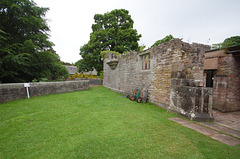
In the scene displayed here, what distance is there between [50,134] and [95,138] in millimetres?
1238

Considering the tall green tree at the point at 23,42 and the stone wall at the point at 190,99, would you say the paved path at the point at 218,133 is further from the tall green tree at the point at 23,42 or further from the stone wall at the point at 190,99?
the tall green tree at the point at 23,42

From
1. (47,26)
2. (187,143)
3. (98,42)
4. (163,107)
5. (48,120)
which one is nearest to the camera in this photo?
(187,143)

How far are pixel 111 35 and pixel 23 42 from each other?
11541mm

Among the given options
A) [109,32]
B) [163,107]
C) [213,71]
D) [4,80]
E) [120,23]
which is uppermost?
[120,23]

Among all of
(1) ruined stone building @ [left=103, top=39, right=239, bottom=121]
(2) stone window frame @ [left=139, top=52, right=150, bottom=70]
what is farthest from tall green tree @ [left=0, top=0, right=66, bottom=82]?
(1) ruined stone building @ [left=103, top=39, right=239, bottom=121]

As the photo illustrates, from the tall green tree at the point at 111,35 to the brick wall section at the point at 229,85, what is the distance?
1304 cm

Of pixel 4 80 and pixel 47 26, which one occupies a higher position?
pixel 47 26

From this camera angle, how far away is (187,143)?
2.36m

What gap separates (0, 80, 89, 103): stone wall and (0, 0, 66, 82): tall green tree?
6.70ft

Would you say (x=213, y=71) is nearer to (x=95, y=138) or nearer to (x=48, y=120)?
(x=95, y=138)

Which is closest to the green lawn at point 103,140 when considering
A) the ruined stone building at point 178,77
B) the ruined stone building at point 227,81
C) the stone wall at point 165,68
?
the ruined stone building at point 178,77

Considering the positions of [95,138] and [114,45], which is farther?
[114,45]

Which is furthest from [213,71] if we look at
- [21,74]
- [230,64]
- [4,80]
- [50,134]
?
[4,80]

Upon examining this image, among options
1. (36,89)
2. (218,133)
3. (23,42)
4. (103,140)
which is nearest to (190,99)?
(218,133)
